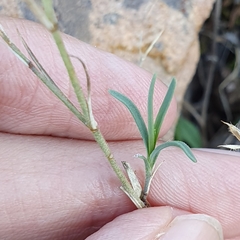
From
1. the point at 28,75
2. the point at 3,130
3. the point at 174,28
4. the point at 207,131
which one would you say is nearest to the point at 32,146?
the point at 3,130

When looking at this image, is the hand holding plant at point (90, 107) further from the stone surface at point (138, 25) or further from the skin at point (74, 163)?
the stone surface at point (138, 25)

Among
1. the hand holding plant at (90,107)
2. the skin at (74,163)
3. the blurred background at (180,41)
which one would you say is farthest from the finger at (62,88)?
the hand holding plant at (90,107)

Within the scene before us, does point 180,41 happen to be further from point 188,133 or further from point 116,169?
point 116,169

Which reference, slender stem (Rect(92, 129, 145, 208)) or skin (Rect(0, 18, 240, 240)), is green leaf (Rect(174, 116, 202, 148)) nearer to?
skin (Rect(0, 18, 240, 240))

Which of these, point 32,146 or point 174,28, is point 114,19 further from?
point 32,146

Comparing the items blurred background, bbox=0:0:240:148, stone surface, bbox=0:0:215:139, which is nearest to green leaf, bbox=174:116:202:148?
blurred background, bbox=0:0:240:148
